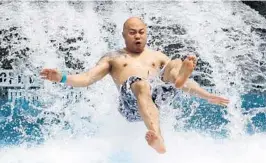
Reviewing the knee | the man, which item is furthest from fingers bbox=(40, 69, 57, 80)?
the knee

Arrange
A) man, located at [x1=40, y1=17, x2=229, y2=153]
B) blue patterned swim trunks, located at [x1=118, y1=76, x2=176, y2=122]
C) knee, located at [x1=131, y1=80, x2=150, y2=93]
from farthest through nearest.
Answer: blue patterned swim trunks, located at [x1=118, y1=76, x2=176, y2=122] → knee, located at [x1=131, y1=80, x2=150, y2=93] → man, located at [x1=40, y1=17, x2=229, y2=153]

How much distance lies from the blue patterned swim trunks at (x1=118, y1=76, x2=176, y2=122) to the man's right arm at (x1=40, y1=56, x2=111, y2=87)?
203 mm

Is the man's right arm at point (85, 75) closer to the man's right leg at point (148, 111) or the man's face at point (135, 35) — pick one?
the man's face at point (135, 35)

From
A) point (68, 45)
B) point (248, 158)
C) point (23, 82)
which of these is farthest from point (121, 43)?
point (248, 158)

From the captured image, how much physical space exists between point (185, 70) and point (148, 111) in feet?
1.07

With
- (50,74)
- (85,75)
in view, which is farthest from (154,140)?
(85,75)

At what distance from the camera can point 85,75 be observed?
3.65 m

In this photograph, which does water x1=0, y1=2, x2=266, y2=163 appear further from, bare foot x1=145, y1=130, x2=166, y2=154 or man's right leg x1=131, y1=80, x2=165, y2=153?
bare foot x1=145, y1=130, x2=166, y2=154

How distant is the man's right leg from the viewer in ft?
9.66

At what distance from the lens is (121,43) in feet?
22.8

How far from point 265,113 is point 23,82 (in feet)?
9.30

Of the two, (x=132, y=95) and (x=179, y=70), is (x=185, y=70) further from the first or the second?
(x=132, y=95)

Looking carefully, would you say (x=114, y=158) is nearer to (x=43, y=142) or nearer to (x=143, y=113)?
(x=143, y=113)

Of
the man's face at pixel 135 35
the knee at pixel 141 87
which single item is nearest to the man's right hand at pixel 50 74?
the knee at pixel 141 87
